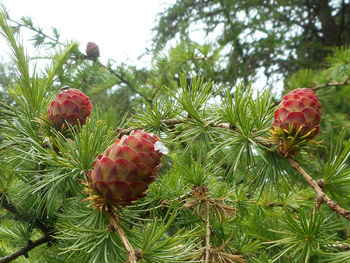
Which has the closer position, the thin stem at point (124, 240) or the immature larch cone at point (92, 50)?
the thin stem at point (124, 240)

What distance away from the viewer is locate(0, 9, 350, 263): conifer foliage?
0.57 metres

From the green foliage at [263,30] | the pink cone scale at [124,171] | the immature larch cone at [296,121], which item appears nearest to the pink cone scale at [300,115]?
the immature larch cone at [296,121]

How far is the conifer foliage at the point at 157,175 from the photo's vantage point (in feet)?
1.88

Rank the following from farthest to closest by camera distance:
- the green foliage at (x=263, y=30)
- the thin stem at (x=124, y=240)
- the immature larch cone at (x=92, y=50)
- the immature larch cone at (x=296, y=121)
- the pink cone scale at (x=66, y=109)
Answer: the green foliage at (x=263, y=30), the immature larch cone at (x=92, y=50), the pink cone scale at (x=66, y=109), the immature larch cone at (x=296, y=121), the thin stem at (x=124, y=240)

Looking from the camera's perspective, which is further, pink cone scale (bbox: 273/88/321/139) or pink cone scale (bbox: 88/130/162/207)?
pink cone scale (bbox: 273/88/321/139)

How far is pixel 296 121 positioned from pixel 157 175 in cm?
33

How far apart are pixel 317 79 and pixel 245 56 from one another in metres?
2.00

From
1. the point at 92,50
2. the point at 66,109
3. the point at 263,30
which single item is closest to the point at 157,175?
the point at 66,109

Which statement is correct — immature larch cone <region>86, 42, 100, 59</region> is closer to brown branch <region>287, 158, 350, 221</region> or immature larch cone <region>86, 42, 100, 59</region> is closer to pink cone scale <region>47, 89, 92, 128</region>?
pink cone scale <region>47, 89, 92, 128</region>

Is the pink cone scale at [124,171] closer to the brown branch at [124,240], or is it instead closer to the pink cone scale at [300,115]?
the brown branch at [124,240]

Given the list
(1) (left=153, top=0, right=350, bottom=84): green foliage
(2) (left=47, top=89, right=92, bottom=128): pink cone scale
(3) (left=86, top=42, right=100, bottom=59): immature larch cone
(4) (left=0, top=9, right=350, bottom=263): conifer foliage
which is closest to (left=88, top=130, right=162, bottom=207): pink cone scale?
(4) (left=0, top=9, right=350, bottom=263): conifer foliage

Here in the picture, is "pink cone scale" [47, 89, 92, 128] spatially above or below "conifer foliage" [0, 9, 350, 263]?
above

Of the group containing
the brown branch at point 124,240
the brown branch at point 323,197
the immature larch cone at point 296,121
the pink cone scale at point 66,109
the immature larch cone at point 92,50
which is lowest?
the brown branch at point 323,197

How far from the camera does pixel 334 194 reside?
0.73 meters
